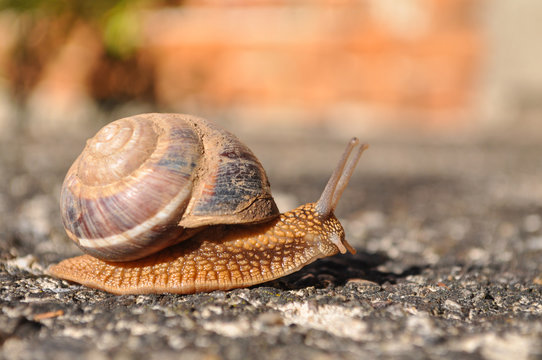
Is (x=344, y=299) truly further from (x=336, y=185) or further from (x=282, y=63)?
(x=282, y=63)

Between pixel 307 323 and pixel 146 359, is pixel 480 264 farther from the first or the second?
pixel 146 359

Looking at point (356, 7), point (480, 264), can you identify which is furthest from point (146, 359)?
point (356, 7)

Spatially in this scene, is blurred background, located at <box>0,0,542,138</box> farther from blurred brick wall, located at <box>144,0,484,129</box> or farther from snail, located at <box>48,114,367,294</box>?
snail, located at <box>48,114,367,294</box>

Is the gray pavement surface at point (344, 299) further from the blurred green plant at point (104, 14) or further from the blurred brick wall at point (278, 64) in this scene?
the blurred brick wall at point (278, 64)

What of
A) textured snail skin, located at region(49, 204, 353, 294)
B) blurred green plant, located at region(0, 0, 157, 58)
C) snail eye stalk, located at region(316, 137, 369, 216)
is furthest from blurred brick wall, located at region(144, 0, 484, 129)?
textured snail skin, located at region(49, 204, 353, 294)

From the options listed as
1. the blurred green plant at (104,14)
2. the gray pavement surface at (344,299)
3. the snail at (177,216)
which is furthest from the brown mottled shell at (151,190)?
the blurred green plant at (104,14)

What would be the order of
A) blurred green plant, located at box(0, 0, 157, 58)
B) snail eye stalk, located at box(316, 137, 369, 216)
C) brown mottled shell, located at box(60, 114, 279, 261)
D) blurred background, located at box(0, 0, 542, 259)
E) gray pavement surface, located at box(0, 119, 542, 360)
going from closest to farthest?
gray pavement surface, located at box(0, 119, 542, 360), brown mottled shell, located at box(60, 114, 279, 261), snail eye stalk, located at box(316, 137, 369, 216), blurred green plant, located at box(0, 0, 157, 58), blurred background, located at box(0, 0, 542, 259)

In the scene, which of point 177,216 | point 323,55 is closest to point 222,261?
point 177,216
